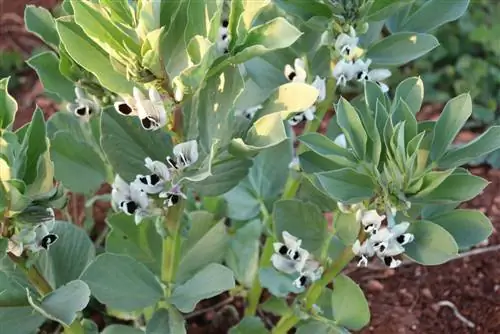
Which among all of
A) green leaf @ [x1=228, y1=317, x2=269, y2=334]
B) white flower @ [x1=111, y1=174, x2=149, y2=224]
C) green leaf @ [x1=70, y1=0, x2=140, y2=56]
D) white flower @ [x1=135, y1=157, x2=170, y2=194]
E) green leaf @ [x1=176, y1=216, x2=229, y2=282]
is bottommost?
green leaf @ [x1=228, y1=317, x2=269, y2=334]

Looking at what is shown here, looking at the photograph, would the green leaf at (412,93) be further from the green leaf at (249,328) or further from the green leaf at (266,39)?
the green leaf at (249,328)

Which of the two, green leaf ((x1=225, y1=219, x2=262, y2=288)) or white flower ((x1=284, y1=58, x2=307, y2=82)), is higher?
white flower ((x1=284, y1=58, x2=307, y2=82))

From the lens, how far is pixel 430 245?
0.95 m

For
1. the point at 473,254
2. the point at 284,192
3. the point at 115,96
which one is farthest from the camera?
the point at 473,254

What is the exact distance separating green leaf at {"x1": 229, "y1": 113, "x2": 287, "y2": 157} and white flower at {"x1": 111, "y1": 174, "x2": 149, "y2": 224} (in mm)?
127

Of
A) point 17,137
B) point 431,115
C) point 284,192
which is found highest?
point 17,137

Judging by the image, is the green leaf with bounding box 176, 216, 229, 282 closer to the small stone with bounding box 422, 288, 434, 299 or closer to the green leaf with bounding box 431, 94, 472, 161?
the green leaf with bounding box 431, 94, 472, 161

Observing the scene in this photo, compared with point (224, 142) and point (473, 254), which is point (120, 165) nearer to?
point (224, 142)

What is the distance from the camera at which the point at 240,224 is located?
139cm

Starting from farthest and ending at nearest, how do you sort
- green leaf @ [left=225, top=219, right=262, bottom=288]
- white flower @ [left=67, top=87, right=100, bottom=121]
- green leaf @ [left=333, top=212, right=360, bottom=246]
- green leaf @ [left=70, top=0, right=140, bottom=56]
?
green leaf @ [left=225, top=219, right=262, bottom=288] < white flower @ [left=67, top=87, right=100, bottom=121] < green leaf @ [left=333, top=212, right=360, bottom=246] < green leaf @ [left=70, top=0, right=140, bottom=56]

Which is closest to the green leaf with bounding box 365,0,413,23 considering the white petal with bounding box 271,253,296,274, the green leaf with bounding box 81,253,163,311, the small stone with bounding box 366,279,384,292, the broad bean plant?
the broad bean plant

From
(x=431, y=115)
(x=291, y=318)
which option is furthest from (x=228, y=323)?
(x=431, y=115)

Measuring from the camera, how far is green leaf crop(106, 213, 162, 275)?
115cm

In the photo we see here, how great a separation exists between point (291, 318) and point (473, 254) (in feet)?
1.65
